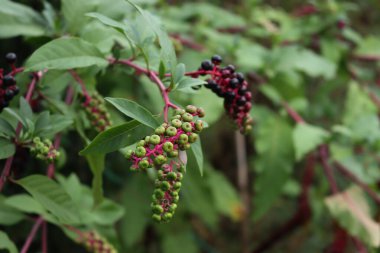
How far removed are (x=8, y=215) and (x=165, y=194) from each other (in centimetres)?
75

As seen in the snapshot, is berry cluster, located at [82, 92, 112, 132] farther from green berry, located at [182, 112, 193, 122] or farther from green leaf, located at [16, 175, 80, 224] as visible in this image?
green berry, located at [182, 112, 193, 122]

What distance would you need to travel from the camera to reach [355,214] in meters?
1.99

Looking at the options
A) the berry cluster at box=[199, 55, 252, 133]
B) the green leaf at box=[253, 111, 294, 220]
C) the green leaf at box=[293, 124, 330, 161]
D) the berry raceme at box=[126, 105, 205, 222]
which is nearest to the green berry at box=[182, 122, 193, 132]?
the berry raceme at box=[126, 105, 205, 222]

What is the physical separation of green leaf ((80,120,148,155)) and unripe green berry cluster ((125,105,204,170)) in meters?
0.06

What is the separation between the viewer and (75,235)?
1381 millimetres

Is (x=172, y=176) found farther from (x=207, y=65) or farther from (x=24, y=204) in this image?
(x=24, y=204)

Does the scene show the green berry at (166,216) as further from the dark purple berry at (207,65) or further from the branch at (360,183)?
the branch at (360,183)

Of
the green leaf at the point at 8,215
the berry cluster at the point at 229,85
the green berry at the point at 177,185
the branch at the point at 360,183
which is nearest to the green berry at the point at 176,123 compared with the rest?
the green berry at the point at 177,185

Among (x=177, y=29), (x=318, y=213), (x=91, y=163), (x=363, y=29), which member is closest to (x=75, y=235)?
(x=91, y=163)

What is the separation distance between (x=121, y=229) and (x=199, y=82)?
65.5 inches

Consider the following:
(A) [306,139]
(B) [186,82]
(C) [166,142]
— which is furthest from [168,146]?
(A) [306,139]

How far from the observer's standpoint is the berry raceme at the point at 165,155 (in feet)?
2.62

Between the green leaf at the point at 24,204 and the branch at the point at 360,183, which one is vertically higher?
the green leaf at the point at 24,204

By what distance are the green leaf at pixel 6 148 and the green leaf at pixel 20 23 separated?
1.33ft
